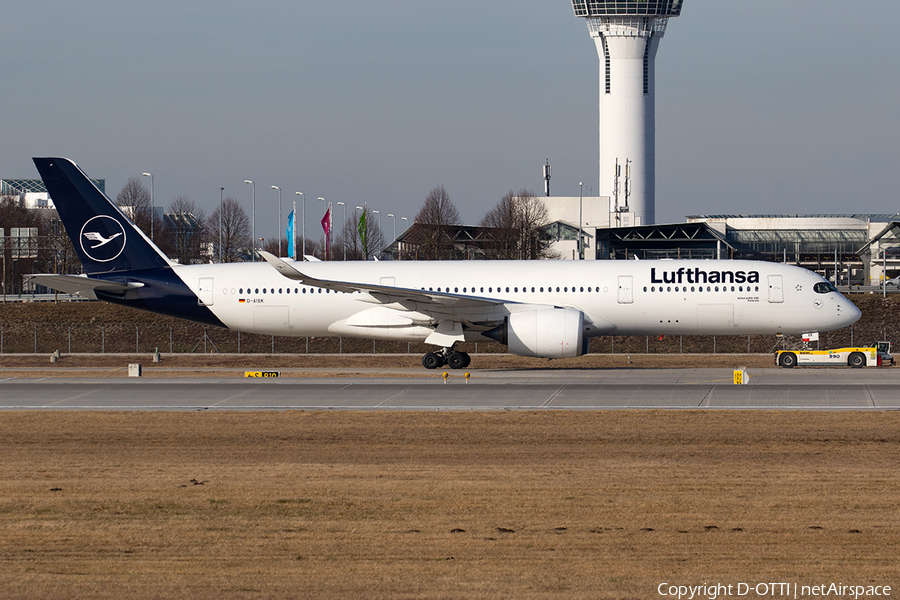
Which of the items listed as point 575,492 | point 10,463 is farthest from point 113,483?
point 575,492

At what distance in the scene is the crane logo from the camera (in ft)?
125

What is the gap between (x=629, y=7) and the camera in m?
152

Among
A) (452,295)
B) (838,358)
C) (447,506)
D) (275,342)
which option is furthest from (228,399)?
(275,342)

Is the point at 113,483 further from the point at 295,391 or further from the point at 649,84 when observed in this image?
the point at 649,84

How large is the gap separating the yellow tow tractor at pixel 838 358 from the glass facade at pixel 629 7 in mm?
123627

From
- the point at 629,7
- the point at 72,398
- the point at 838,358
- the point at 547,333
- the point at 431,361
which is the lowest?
the point at 72,398

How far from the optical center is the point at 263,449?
19.8 m

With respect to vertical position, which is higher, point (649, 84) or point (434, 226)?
point (649, 84)

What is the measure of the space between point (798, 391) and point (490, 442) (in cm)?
1147

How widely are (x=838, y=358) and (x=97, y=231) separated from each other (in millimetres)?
29375

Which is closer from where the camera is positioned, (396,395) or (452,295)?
(396,395)

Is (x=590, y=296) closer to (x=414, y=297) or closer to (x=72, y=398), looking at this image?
(x=414, y=297)

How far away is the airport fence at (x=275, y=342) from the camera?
170 feet

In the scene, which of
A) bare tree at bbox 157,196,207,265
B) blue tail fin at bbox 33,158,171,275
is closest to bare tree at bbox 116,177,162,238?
bare tree at bbox 157,196,207,265
